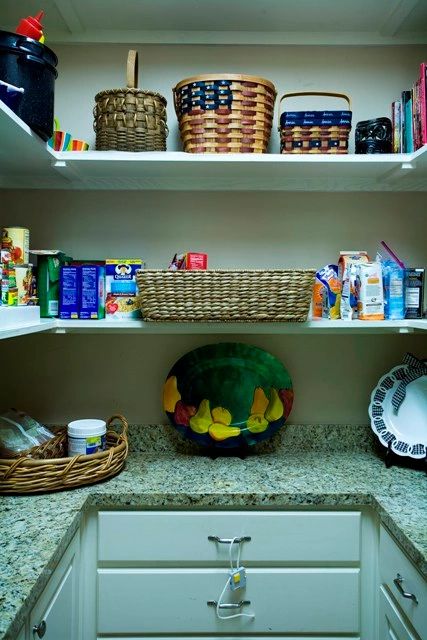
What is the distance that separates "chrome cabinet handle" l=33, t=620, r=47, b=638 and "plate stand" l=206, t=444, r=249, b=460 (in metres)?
0.78

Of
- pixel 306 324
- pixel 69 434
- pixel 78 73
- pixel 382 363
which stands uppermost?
pixel 78 73

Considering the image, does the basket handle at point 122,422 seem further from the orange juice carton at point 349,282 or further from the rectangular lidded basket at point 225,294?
the orange juice carton at point 349,282

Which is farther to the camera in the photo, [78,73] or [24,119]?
[78,73]

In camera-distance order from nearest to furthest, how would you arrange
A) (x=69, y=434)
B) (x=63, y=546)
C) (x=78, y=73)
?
(x=63, y=546)
(x=69, y=434)
(x=78, y=73)

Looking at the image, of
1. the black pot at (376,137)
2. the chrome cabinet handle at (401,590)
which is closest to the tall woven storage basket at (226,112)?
the black pot at (376,137)

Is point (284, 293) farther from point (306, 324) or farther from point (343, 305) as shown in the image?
point (343, 305)

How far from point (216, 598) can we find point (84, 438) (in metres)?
0.59

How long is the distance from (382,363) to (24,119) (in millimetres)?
1424

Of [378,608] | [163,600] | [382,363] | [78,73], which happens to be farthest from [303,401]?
[78,73]

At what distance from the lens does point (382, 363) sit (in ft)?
6.33

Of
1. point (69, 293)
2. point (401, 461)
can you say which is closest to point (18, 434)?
point (69, 293)

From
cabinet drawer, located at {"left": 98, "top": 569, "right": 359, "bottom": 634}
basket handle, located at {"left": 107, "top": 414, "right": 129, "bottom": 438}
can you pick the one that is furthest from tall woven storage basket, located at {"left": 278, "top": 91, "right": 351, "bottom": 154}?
cabinet drawer, located at {"left": 98, "top": 569, "right": 359, "bottom": 634}

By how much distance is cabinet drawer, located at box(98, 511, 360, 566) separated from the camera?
1472mm

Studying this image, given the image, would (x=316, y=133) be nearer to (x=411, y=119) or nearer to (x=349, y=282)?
(x=411, y=119)
